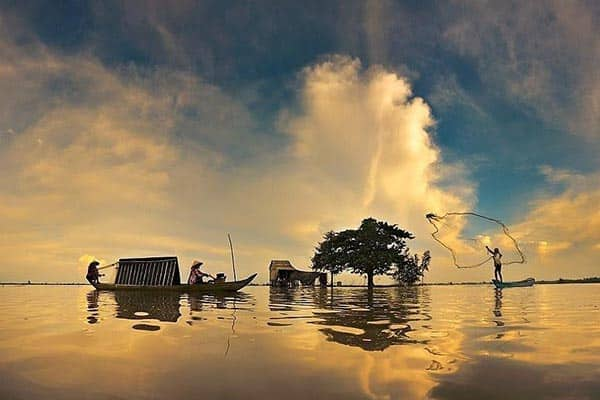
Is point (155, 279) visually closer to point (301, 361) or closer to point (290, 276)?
point (301, 361)

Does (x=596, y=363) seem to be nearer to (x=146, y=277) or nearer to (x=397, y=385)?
(x=397, y=385)

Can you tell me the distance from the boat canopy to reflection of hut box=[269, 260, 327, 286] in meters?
26.5

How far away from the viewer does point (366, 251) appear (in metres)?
50.9

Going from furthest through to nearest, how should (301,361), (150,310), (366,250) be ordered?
(366,250), (150,310), (301,361)

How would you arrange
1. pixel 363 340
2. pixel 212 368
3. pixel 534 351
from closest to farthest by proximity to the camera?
pixel 212 368 < pixel 534 351 < pixel 363 340

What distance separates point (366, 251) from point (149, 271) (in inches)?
1036

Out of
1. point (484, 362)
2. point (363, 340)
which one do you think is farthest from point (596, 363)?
point (363, 340)

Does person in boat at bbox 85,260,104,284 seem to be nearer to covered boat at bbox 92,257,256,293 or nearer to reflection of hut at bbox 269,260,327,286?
covered boat at bbox 92,257,256,293

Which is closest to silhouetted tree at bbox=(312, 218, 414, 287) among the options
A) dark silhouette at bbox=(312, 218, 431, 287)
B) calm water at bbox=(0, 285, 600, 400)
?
dark silhouette at bbox=(312, 218, 431, 287)

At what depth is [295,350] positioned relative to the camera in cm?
627

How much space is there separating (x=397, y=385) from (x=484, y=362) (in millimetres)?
1607

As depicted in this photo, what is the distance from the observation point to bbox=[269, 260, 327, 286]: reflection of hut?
57375mm

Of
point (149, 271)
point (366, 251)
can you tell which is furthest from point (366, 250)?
point (149, 271)

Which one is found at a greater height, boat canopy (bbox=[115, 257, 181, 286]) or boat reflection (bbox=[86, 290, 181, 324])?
boat canopy (bbox=[115, 257, 181, 286])
